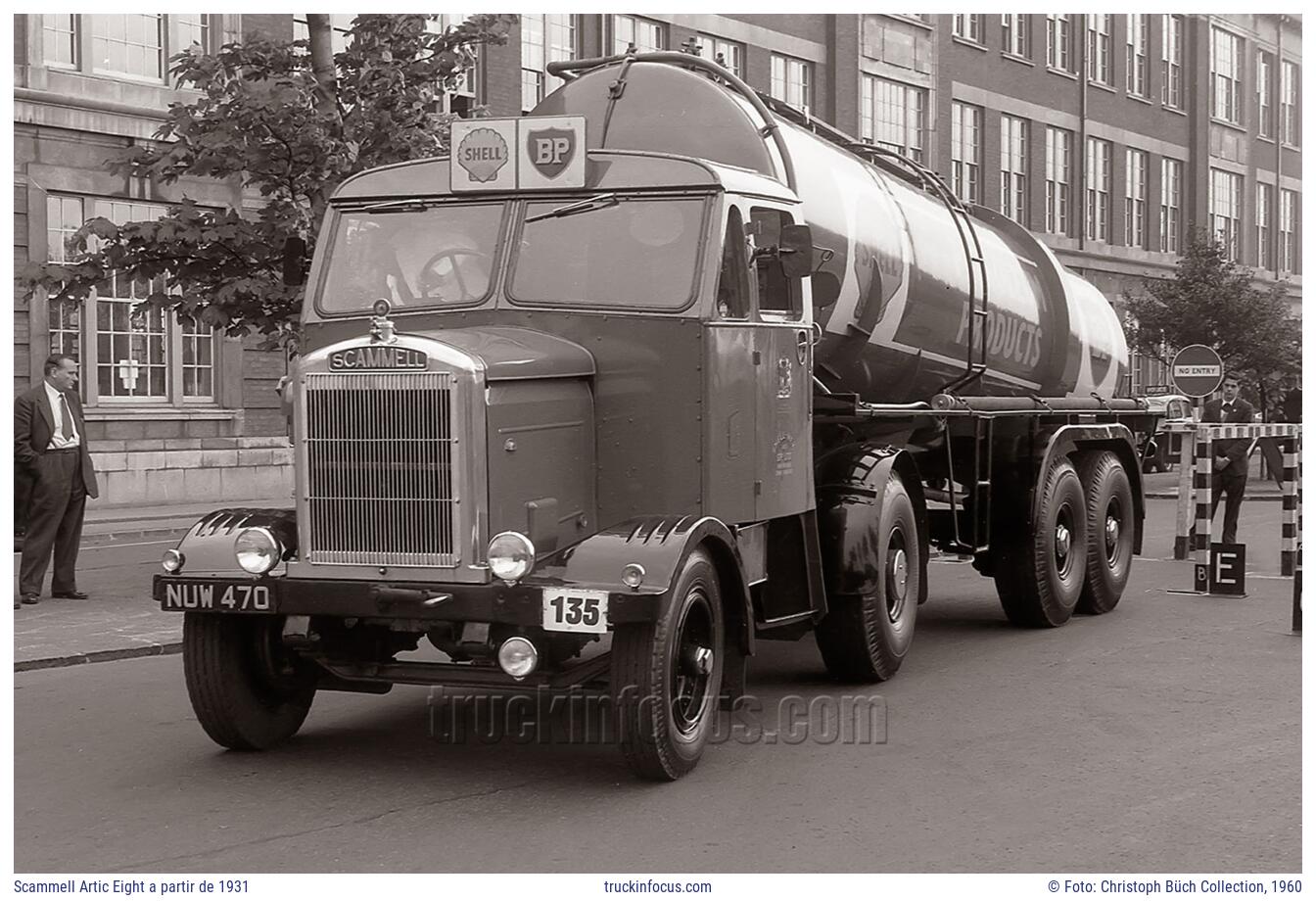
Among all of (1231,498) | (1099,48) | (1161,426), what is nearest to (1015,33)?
(1099,48)

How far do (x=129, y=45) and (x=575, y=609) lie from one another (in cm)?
1934

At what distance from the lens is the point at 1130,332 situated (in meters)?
35.2

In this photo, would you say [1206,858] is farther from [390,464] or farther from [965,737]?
[390,464]

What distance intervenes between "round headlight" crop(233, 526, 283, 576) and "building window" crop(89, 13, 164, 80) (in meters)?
18.1

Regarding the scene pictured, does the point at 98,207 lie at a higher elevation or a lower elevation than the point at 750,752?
higher

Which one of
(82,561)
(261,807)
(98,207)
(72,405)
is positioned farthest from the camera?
(98,207)

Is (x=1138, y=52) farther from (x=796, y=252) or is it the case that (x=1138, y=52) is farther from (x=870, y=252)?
(x=796, y=252)

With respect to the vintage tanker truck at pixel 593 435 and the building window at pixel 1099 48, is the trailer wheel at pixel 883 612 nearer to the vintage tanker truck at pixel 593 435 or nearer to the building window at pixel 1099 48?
the vintage tanker truck at pixel 593 435

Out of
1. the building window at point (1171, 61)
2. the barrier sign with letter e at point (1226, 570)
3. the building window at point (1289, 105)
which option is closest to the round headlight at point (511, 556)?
the barrier sign with letter e at point (1226, 570)

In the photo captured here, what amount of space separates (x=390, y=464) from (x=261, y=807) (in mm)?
1409

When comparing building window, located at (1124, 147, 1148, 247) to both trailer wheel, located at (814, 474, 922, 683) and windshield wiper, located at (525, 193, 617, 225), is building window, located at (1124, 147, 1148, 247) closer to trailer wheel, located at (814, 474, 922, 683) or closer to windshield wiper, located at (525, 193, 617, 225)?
trailer wheel, located at (814, 474, 922, 683)

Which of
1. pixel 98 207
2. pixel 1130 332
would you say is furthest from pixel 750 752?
pixel 1130 332

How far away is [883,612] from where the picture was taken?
9117 mm

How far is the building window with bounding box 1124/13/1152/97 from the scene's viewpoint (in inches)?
1757
